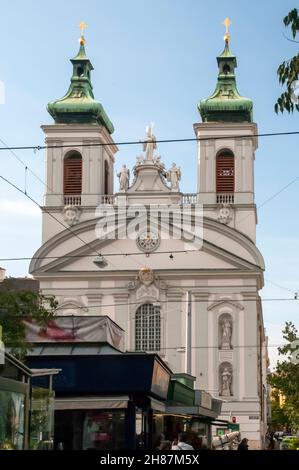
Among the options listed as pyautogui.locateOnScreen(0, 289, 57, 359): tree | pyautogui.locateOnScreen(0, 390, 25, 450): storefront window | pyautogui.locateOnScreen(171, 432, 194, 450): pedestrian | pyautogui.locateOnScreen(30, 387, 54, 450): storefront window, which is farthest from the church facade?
pyautogui.locateOnScreen(0, 390, 25, 450): storefront window

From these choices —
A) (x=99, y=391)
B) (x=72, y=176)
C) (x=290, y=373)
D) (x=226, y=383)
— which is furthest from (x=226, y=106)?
(x=99, y=391)

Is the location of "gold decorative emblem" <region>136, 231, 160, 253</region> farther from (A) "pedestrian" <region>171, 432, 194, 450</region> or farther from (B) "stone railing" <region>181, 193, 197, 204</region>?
(A) "pedestrian" <region>171, 432, 194, 450</region>

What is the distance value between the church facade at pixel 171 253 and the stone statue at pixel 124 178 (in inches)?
2.6

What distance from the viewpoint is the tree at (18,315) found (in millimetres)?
19406

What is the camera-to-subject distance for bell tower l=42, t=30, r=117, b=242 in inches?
2425

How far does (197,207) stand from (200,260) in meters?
3.06

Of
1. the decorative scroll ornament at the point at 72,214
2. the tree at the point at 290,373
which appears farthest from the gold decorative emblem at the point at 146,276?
the tree at the point at 290,373

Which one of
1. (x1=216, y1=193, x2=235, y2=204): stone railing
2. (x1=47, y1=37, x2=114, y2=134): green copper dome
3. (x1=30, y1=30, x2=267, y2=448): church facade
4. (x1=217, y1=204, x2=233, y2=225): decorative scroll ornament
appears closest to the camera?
(x1=30, y1=30, x2=267, y2=448): church facade

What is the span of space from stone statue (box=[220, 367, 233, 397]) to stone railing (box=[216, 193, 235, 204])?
30.6ft

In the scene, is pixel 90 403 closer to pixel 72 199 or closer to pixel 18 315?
pixel 18 315

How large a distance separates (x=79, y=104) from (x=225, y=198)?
34.1 feet

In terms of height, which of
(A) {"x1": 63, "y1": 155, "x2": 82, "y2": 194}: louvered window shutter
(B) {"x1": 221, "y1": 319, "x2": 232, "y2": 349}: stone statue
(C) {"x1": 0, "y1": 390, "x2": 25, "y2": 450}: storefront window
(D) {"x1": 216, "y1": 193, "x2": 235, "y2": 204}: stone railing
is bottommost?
(C) {"x1": 0, "y1": 390, "x2": 25, "y2": 450}: storefront window
